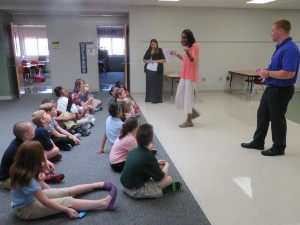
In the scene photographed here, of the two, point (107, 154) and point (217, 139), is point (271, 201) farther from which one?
point (107, 154)

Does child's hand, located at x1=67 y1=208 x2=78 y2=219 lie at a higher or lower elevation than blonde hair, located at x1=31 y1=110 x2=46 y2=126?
lower

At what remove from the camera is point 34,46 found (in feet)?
44.2

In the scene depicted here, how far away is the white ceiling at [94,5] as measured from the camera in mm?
6252

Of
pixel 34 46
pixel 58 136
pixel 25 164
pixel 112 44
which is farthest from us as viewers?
pixel 112 44

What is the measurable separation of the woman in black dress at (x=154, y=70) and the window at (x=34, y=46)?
9692 millimetres

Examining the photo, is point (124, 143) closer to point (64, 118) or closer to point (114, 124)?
point (114, 124)

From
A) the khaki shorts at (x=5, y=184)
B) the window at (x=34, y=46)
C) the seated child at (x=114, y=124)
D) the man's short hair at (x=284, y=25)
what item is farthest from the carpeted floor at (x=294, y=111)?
the window at (x=34, y=46)

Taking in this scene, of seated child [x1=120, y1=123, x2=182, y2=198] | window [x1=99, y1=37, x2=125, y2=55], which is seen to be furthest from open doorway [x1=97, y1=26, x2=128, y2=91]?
seated child [x1=120, y1=123, x2=182, y2=198]

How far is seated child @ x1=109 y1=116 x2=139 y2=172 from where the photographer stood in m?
2.49

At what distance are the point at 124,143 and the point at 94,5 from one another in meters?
5.31

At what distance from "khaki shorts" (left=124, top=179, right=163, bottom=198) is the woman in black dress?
159 inches

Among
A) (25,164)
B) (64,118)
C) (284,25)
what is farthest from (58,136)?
(284,25)

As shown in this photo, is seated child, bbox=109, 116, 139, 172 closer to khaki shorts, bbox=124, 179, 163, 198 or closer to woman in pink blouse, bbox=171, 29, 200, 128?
khaki shorts, bbox=124, 179, 163, 198

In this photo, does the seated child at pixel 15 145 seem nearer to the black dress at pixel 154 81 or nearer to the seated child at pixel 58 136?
the seated child at pixel 58 136
